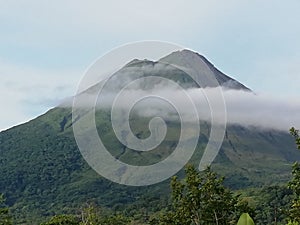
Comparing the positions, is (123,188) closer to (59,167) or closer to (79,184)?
(79,184)

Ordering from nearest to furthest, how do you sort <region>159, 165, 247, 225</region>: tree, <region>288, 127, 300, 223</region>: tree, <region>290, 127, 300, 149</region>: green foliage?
1. <region>288, 127, 300, 223</region>: tree
2. <region>290, 127, 300, 149</region>: green foliage
3. <region>159, 165, 247, 225</region>: tree

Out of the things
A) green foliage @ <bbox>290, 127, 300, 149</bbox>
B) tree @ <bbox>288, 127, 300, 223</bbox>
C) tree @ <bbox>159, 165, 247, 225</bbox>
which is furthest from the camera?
tree @ <bbox>159, 165, 247, 225</bbox>

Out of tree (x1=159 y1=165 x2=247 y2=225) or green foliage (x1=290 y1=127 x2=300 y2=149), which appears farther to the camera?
tree (x1=159 y1=165 x2=247 y2=225)

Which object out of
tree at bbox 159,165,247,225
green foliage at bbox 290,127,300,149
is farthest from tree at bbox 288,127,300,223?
tree at bbox 159,165,247,225

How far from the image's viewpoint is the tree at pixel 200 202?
23609mm

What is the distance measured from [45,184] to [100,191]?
22.2 metres

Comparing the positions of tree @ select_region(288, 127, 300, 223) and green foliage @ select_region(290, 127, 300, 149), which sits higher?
green foliage @ select_region(290, 127, 300, 149)

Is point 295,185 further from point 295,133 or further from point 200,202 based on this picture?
point 200,202

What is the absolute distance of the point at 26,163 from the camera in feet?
650

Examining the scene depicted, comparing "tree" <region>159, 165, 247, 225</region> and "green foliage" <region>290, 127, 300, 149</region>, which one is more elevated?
"green foliage" <region>290, 127, 300, 149</region>

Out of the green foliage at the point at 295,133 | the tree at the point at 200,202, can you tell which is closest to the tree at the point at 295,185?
the green foliage at the point at 295,133

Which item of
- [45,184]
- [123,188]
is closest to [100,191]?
[123,188]

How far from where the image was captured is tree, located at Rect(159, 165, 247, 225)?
77.5 feet

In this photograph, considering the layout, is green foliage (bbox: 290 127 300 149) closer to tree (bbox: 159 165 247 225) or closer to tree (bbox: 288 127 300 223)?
tree (bbox: 288 127 300 223)
